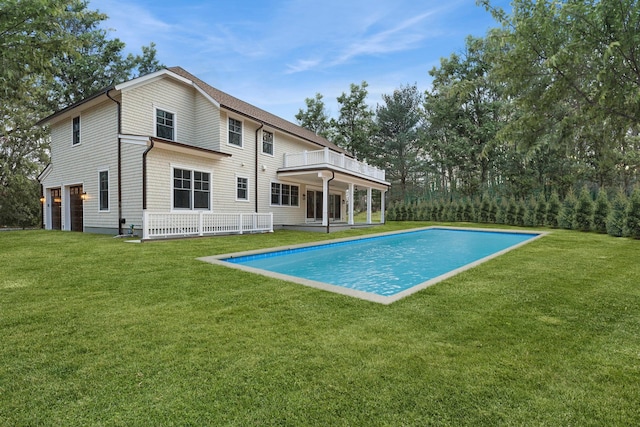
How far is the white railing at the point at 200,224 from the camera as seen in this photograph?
10344mm

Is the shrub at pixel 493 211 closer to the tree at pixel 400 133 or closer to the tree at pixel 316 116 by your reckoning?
the tree at pixel 400 133

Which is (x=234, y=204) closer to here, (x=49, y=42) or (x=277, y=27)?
(x=49, y=42)

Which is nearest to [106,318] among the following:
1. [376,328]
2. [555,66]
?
[376,328]

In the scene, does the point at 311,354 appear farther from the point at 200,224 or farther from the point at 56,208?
the point at 56,208

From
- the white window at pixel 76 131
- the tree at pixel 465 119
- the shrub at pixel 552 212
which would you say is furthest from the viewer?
the tree at pixel 465 119

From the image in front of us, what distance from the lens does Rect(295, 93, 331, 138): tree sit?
32.1 meters

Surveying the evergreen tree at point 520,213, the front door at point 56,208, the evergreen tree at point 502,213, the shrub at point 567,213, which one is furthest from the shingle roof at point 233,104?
the shrub at point 567,213

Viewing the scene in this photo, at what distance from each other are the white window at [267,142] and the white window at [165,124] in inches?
165

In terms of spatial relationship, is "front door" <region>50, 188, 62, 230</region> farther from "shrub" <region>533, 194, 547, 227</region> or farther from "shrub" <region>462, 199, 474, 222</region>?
"shrub" <region>533, 194, 547, 227</region>

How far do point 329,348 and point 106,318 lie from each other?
2.49 meters

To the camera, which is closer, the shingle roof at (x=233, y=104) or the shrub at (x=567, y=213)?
the shingle roof at (x=233, y=104)

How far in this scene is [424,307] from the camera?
12.5 ft

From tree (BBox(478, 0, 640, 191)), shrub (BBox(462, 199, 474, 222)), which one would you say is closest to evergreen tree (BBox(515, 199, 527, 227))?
shrub (BBox(462, 199, 474, 222))

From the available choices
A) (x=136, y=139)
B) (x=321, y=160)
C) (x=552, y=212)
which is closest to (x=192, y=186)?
(x=136, y=139)
